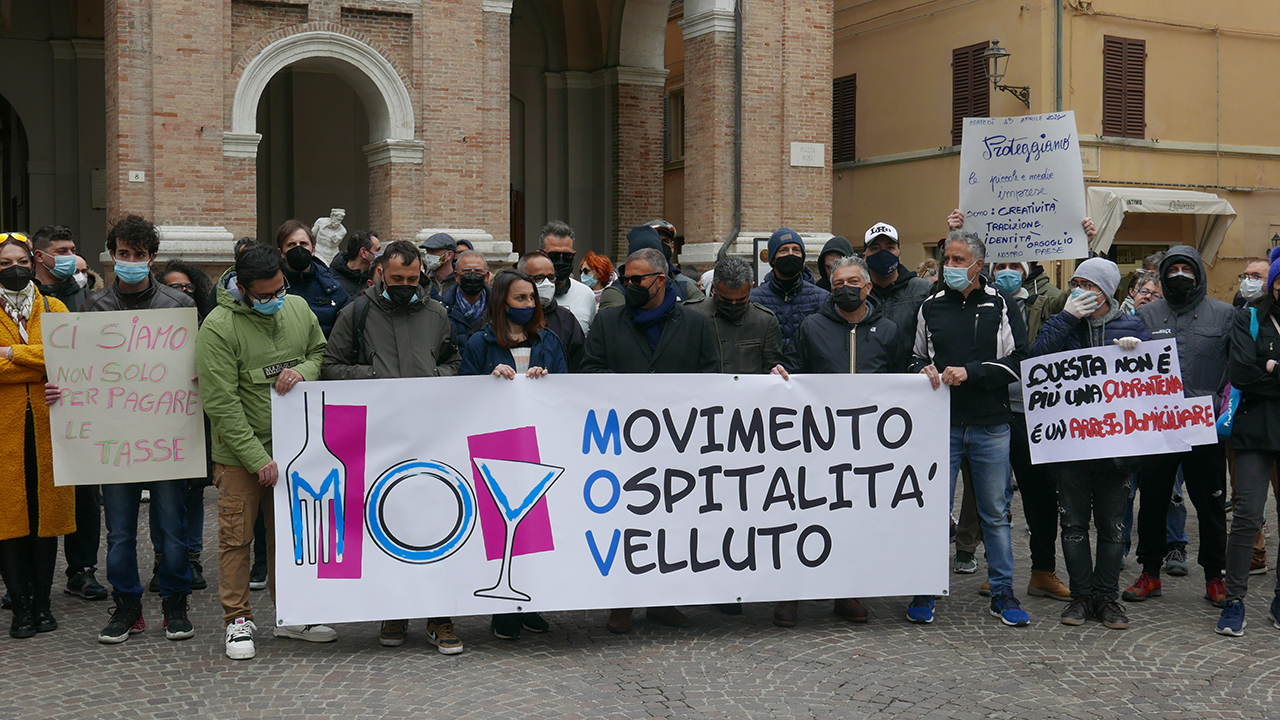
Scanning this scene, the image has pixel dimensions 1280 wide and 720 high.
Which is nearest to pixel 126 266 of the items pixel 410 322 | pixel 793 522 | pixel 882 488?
pixel 410 322

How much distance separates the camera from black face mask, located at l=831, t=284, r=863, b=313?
6402 mm

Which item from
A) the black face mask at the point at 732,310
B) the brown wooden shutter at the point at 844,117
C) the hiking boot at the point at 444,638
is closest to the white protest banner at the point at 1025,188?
the black face mask at the point at 732,310

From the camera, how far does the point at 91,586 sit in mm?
6965

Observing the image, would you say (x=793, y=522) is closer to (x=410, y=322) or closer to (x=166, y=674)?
(x=410, y=322)

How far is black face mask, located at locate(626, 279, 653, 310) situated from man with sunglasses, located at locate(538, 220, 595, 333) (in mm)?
1352

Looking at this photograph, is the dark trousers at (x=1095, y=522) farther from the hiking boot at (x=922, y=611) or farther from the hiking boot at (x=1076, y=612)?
the hiking boot at (x=922, y=611)

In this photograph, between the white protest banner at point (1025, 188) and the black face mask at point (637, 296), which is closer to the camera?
the black face mask at point (637, 296)

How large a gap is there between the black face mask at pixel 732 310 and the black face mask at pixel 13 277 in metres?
3.48

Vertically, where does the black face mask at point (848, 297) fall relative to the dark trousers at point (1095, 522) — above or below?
above

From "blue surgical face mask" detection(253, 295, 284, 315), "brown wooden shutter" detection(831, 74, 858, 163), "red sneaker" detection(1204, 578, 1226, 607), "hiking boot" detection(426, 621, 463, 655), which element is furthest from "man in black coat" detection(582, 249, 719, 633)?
"brown wooden shutter" detection(831, 74, 858, 163)

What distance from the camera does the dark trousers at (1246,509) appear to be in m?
6.30

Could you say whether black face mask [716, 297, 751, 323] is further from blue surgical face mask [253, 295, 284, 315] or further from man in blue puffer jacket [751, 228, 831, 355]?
blue surgical face mask [253, 295, 284, 315]

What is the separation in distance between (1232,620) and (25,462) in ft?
20.0

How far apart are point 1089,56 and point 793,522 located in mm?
18427
